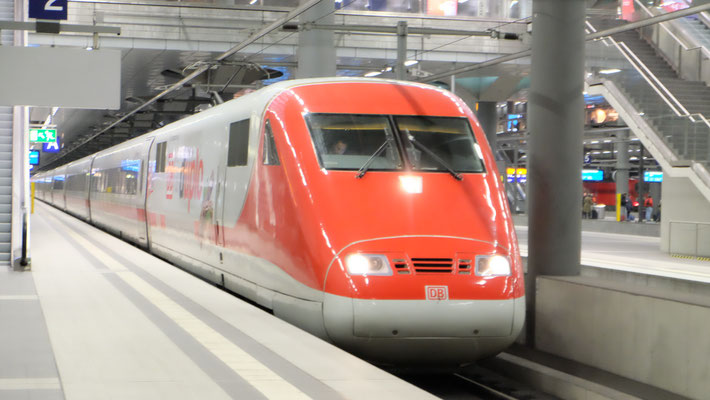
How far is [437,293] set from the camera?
24.9 ft

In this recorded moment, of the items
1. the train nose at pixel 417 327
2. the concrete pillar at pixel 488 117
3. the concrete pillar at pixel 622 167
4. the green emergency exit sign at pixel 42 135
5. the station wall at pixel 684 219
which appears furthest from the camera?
the concrete pillar at pixel 622 167

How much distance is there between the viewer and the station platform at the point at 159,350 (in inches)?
218

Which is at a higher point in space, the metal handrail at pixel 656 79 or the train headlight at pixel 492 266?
the metal handrail at pixel 656 79

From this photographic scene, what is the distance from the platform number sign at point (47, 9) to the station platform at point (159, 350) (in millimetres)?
3582

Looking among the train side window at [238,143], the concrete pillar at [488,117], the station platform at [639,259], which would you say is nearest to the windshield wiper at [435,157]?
the train side window at [238,143]

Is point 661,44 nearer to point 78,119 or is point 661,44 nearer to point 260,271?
point 260,271

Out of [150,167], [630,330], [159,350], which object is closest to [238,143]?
[159,350]

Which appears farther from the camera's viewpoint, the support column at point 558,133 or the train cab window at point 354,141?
the support column at point 558,133

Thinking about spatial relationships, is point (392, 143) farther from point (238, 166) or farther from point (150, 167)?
point (150, 167)

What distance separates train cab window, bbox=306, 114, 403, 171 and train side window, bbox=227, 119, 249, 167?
1.43 metres

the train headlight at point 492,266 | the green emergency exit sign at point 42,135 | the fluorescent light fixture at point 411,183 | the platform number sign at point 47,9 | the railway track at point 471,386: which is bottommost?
the railway track at point 471,386

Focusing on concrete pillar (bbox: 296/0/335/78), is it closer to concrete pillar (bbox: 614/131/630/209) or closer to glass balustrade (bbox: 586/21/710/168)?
glass balustrade (bbox: 586/21/710/168)

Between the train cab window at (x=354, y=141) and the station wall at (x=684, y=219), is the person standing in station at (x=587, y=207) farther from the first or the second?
the train cab window at (x=354, y=141)

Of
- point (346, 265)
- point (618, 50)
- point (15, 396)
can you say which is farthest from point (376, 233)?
point (618, 50)
